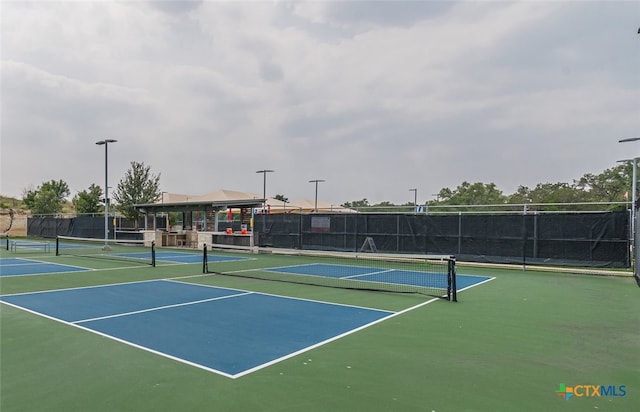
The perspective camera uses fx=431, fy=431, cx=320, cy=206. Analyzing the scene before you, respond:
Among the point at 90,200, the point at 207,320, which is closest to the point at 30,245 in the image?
the point at 90,200

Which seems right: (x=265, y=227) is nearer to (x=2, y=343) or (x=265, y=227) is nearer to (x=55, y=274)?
(x=55, y=274)

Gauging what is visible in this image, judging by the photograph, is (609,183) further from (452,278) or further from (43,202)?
(43,202)

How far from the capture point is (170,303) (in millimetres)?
9125

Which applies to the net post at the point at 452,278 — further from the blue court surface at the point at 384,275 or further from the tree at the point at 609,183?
the tree at the point at 609,183

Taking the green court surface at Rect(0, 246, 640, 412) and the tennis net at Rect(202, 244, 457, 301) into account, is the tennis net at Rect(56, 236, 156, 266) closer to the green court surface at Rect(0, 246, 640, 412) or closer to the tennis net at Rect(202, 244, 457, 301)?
the tennis net at Rect(202, 244, 457, 301)

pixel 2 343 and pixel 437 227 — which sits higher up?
pixel 437 227

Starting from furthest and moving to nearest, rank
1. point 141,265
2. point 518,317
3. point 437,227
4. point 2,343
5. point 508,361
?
point 437,227, point 141,265, point 518,317, point 2,343, point 508,361

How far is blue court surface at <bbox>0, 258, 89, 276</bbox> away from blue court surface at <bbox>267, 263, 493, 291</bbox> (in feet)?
24.1

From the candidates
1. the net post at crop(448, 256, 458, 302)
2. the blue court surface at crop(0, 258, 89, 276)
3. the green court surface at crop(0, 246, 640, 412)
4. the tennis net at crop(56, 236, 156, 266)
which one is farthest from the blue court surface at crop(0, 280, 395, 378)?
the tennis net at crop(56, 236, 156, 266)

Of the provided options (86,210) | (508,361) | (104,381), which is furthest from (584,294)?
(86,210)

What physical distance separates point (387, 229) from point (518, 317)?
1220 centimetres

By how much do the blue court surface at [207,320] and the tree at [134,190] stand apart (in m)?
29.6

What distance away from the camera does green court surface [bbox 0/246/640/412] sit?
13.7 feet

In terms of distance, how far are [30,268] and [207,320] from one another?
37.6 ft
